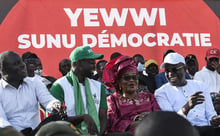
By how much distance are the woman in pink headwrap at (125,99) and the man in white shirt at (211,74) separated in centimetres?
235

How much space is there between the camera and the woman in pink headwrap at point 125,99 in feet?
17.4

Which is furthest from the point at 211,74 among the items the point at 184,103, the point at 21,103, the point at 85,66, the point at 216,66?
Result: the point at 21,103

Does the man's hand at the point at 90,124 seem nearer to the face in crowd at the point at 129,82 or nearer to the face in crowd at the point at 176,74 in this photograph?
the face in crowd at the point at 129,82

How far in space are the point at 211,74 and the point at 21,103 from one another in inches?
147

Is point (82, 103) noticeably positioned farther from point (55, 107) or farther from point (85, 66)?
point (55, 107)

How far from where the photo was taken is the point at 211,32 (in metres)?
10.5

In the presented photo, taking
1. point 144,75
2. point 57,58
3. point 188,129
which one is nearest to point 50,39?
point 57,58

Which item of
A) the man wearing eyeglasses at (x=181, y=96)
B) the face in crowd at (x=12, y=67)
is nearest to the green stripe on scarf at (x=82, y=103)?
the face in crowd at (x=12, y=67)

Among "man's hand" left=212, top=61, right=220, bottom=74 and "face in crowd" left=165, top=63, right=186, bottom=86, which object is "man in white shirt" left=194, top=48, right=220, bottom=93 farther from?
"face in crowd" left=165, top=63, right=186, bottom=86

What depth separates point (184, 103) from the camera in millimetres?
5664

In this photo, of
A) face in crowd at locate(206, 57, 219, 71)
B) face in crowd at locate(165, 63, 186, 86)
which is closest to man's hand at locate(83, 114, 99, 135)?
face in crowd at locate(165, 63, 186, 86)

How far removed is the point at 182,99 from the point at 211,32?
16.6 feet

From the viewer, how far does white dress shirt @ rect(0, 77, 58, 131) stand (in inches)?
195

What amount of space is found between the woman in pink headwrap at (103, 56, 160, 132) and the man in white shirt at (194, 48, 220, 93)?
2.35 metres
